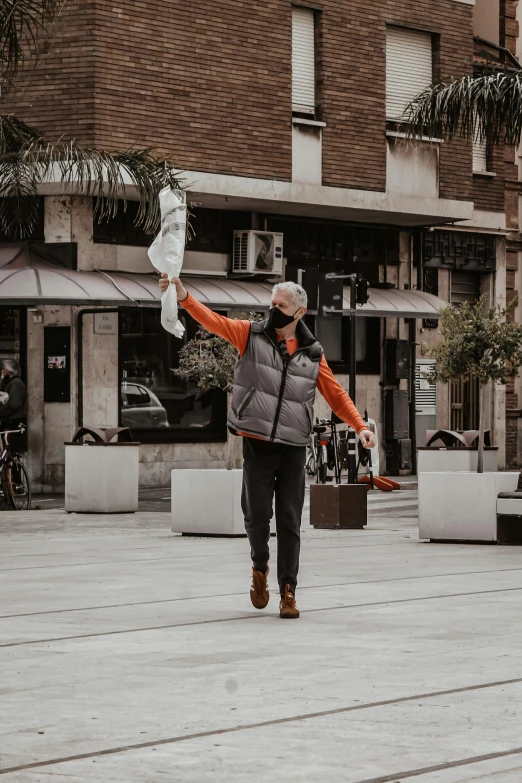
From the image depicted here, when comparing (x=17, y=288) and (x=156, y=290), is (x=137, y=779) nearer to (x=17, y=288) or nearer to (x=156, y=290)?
(x=17, y=288)

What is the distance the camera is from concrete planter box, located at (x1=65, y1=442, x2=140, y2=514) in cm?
1970

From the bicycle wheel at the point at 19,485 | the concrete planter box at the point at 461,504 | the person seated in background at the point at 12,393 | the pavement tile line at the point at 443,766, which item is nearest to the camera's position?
the pavement tile line at the point at 443,766

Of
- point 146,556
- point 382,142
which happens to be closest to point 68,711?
point 146,556

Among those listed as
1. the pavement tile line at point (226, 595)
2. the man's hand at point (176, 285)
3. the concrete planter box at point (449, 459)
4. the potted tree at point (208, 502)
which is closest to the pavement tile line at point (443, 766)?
the man's hand at point (176, 285)

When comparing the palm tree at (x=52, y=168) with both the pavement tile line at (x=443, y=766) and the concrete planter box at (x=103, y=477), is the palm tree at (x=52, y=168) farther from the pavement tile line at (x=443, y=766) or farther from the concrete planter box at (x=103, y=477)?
the pavement tile line at (x=443, y=766)

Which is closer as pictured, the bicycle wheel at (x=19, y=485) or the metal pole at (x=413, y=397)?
the bicycle wheel at (x=19, y=485)

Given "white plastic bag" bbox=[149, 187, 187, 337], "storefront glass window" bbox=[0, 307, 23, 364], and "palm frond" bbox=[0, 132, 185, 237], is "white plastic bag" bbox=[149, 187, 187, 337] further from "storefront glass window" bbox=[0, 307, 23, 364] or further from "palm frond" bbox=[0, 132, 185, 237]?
"storefront glass window" bbox=[0, 307, 23, 364]

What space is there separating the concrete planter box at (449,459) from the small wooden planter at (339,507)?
5.30 metres

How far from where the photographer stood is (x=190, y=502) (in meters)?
16.1

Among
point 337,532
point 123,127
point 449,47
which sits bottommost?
point 337,532

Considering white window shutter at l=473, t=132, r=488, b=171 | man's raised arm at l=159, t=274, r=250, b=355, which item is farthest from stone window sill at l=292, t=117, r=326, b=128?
man's raised arm at l=159, t=274, r=250, b=355

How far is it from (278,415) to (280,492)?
1.61 feet

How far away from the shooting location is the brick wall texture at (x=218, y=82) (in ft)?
78.2

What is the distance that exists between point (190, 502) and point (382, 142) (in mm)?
13673
